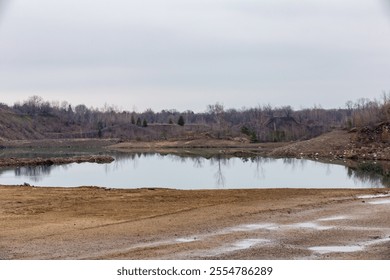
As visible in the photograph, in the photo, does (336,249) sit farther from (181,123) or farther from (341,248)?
(181,123)

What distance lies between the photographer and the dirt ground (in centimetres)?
897

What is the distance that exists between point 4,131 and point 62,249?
297 ft

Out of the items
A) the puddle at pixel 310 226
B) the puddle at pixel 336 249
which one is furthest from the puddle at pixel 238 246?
the puddle at pixel 310 226

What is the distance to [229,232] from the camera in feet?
34.7

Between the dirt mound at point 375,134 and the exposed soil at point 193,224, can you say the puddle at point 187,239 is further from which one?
the dirt mound at point 375,134

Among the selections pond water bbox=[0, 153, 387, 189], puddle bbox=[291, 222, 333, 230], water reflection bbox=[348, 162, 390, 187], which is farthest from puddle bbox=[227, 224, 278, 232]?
water reflection bbox=[348, 162, 390, 187]

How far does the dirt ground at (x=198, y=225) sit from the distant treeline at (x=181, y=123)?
132 feet

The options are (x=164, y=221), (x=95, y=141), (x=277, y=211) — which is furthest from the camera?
(x=95, y=141)

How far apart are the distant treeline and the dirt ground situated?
40110mm

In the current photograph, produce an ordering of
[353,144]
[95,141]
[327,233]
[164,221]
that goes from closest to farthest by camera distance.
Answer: [327,233], [164,221], [353,144], [95,141]

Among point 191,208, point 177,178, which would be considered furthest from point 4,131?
A: point 191,208

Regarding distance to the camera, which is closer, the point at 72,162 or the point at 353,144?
the point at 72,162

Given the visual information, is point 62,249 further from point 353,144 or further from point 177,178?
point 353,144

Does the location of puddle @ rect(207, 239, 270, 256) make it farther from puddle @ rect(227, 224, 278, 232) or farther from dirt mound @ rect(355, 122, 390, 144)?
dirt mound @ rect(355, 122, 390, 144)
